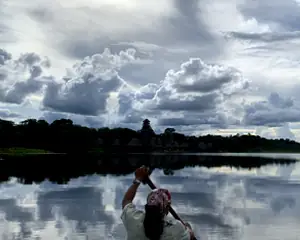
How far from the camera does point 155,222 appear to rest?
475 cm

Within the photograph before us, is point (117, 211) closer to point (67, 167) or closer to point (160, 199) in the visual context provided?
point (160, 199)

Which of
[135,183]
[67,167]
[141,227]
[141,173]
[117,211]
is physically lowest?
[117,211]

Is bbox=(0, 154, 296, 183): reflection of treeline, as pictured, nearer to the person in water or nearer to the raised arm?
the raised arm

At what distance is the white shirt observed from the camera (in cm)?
483

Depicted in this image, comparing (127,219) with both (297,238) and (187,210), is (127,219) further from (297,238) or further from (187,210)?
(187,210)

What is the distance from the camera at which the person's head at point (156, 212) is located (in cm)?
467

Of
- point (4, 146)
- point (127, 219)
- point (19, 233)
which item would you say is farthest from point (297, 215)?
point (4, 146)

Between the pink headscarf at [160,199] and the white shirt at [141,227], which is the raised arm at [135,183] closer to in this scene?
the white shirt at [141,227]

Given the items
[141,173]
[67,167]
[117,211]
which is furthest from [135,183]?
[67,167]

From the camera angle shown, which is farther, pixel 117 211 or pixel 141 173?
pixel 117 211

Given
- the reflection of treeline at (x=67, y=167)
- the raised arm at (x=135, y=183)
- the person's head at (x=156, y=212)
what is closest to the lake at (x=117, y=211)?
the reflection of treeline at (x=67, y=167)

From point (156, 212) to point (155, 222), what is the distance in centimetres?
12

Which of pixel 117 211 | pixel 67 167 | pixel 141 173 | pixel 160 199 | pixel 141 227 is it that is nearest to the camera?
pixel 160 199

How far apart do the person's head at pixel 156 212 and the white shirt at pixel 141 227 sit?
83mm
